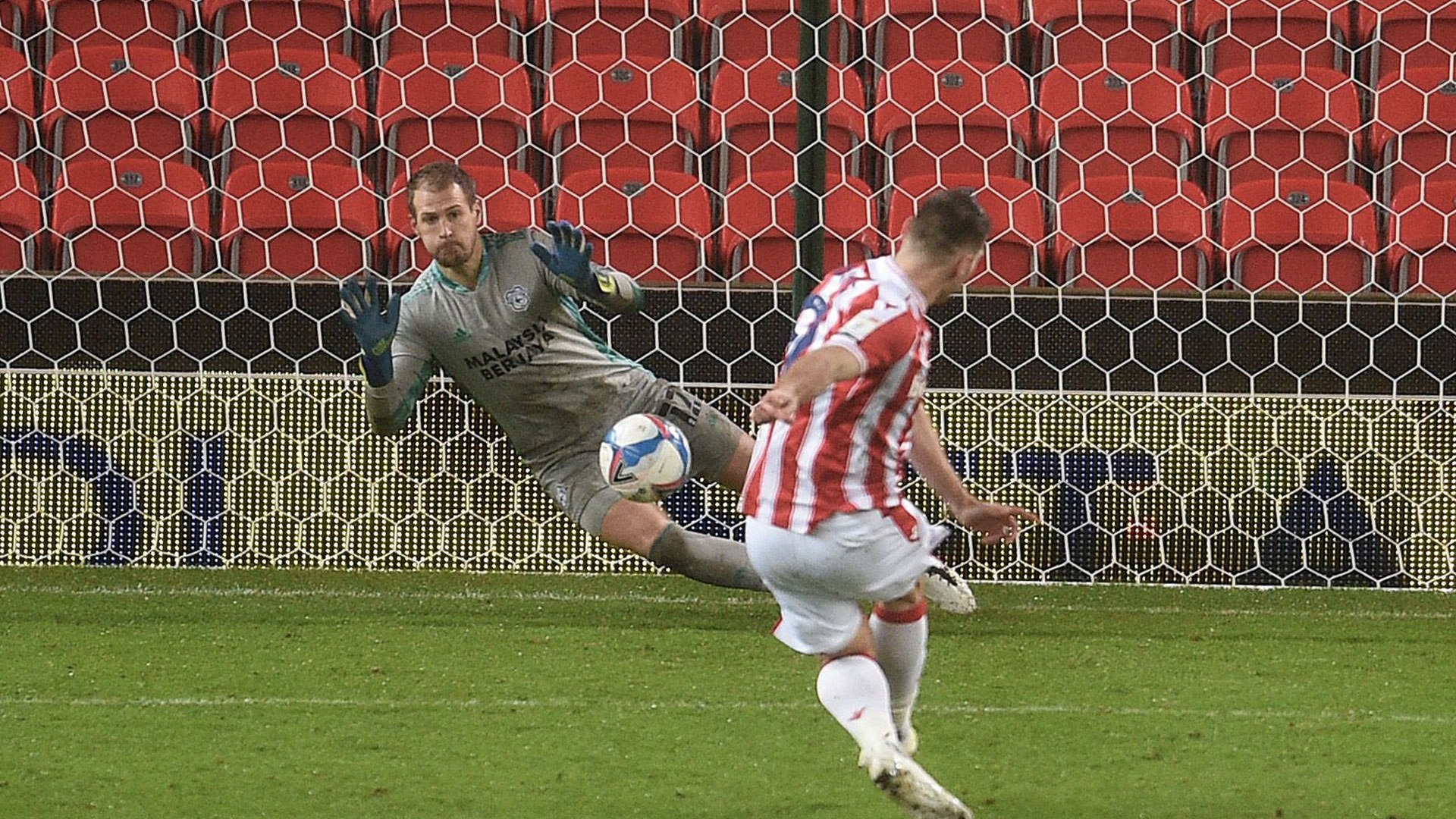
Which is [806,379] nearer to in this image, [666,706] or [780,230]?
[666,706]

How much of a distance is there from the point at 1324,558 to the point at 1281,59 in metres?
2.32

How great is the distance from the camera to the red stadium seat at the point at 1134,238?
6125mm

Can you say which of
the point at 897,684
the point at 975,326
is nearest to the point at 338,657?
the point at 897,684

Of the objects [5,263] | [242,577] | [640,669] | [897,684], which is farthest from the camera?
[5,263]

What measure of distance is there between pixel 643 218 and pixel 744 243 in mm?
349

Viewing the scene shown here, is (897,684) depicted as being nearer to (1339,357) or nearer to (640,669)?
(640,669)

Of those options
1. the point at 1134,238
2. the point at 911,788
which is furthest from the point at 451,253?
the point at 1134,238

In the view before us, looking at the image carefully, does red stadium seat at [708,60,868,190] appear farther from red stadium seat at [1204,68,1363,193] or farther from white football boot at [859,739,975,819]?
white football boot at [859,739,975,819]

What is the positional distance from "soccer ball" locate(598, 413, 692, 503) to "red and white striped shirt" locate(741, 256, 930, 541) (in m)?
0.65

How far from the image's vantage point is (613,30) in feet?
22.6

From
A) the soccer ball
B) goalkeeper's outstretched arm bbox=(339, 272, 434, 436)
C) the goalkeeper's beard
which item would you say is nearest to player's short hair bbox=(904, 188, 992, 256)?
the soccer ball

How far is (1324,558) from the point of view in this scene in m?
5.55

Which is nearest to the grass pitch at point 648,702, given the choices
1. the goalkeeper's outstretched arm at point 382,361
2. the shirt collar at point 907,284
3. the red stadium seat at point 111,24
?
the goalkeeper's outstretched arm at point 382,361

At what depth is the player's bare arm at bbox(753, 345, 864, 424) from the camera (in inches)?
97.1
